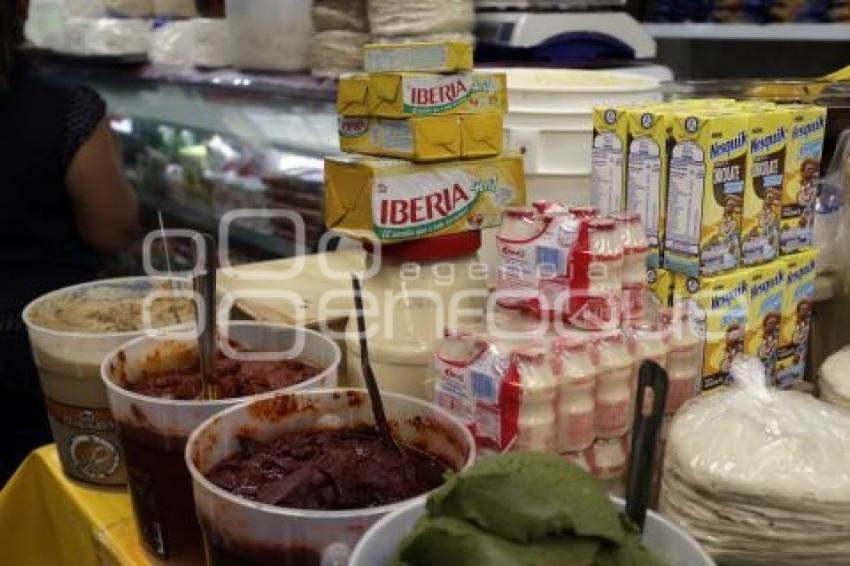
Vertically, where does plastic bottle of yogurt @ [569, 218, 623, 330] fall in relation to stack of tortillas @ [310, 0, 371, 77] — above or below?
below

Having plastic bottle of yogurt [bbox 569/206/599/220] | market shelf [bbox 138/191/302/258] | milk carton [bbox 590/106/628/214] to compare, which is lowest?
market shelf [bbox 138/191/302/258]

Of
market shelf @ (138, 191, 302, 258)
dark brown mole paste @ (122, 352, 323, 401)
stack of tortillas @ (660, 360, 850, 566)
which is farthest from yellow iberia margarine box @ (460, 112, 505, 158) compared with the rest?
market shelf @ (138, 191, 302, 258)

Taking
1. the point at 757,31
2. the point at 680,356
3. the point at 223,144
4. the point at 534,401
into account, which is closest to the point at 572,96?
the point at 680,356

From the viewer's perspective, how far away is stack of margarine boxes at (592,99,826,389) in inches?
38.0

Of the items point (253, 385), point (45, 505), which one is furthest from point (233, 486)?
point (45, 505)

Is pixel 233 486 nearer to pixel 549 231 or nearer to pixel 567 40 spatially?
pixel 549 231

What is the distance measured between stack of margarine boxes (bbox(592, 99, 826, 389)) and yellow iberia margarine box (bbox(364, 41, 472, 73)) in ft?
0.62

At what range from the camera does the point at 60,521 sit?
3.84ft

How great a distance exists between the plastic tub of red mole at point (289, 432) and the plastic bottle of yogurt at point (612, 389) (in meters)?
0.16

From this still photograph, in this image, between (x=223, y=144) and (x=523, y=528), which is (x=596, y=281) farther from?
(x=223, y=144)

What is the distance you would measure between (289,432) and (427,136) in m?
0.40

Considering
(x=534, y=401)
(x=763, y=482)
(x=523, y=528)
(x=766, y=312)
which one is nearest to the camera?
(x=523, y=528)

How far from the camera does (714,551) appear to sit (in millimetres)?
736

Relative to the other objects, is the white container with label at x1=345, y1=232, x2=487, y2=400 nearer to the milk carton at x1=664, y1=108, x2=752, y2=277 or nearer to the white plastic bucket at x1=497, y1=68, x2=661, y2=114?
the milk carton at x1=664, y1=108, x2=752, y2=277
